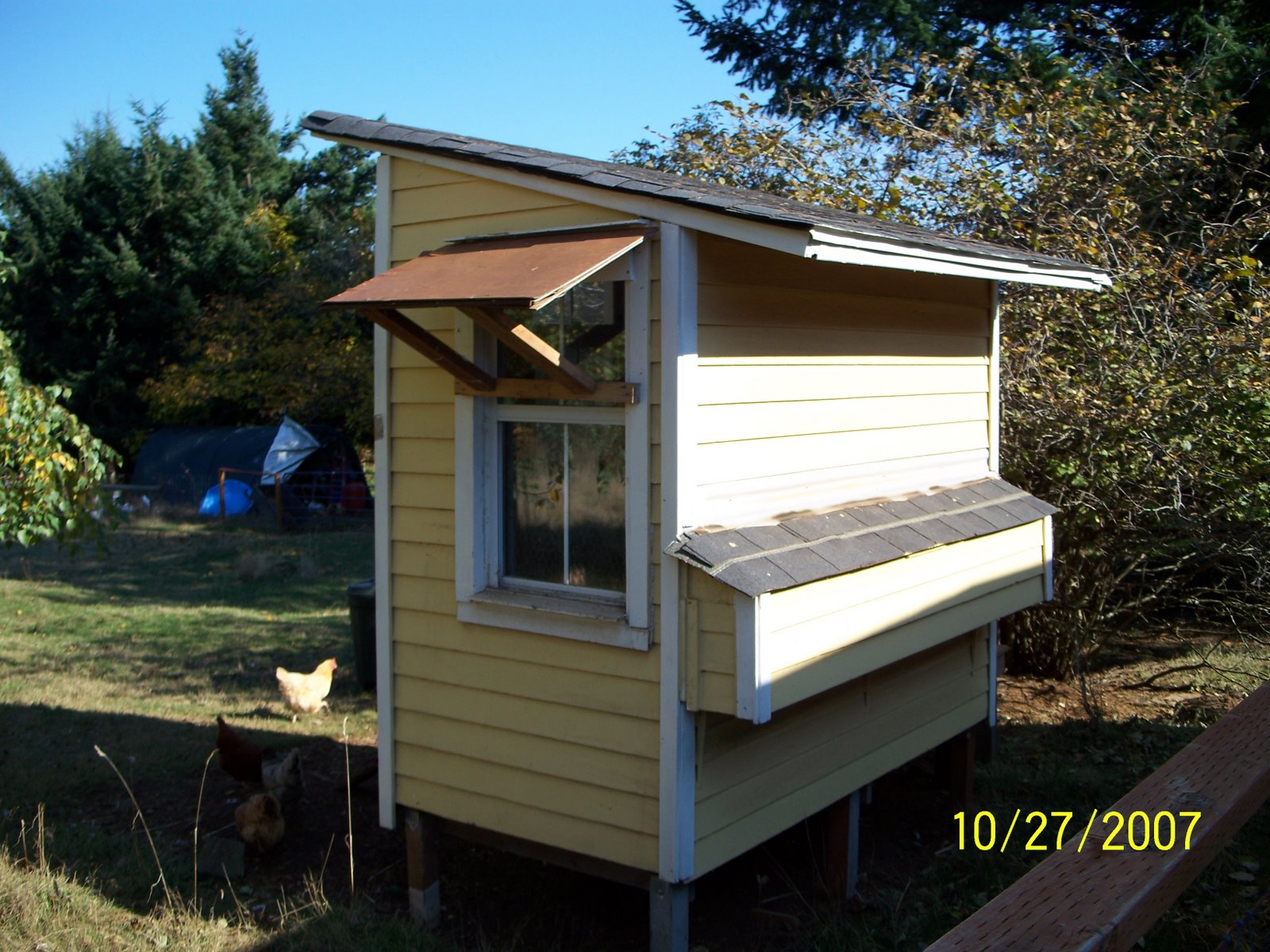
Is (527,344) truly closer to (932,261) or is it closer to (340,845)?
(932,261)

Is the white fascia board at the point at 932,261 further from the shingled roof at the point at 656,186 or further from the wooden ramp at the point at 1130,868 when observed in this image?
the wooden ramp at the point at 1130,868

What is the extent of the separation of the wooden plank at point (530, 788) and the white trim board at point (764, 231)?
2123 mm

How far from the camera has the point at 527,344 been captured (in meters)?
4.15

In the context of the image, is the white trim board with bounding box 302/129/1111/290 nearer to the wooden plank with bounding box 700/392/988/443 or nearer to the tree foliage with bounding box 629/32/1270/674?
the wooden plank with bounding box 700/392/988/443

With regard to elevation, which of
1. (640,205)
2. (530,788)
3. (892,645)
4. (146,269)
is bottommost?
(530,788)

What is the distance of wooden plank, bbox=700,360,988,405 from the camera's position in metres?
4.37

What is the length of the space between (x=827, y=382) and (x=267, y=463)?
59.1 feet

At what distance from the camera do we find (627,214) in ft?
14.2

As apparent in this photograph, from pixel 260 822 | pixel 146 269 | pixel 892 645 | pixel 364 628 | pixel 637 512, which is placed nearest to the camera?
pixel 637 512

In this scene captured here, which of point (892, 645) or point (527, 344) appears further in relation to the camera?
point (892, 645)

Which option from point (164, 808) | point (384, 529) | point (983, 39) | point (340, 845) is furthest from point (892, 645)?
point (983, 39)

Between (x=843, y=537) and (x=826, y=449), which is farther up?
(x=826, y=449)

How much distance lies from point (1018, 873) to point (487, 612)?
9.31 feet

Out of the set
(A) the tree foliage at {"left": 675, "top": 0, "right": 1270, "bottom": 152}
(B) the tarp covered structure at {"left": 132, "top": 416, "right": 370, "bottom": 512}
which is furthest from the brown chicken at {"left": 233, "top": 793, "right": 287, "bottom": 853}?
(B) the tarp covered structure at {"left": 132, "top": 416, "right": 370, "bottom": 512}
